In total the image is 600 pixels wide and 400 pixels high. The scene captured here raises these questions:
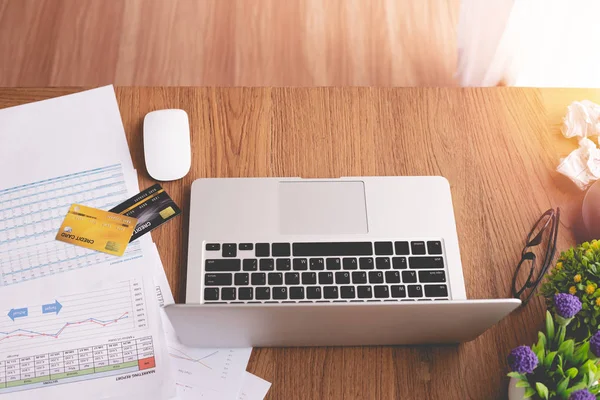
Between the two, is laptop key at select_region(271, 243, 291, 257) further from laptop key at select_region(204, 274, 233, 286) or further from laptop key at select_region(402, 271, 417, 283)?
laptop key at select_region(402, 271, 417, 283)

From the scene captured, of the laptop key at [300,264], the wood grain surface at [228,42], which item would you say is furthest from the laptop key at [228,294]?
the wood grain surface at [228,42]

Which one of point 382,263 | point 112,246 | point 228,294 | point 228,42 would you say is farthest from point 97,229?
point 228,42

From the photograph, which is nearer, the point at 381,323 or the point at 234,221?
the point at 381,323

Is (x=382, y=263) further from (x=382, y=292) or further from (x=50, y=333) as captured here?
(x=50, y=333)

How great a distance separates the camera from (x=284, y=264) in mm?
795

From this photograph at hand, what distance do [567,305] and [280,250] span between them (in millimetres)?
398

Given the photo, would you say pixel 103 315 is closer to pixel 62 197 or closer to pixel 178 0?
pixel 62 197

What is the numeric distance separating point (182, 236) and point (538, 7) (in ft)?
2.86

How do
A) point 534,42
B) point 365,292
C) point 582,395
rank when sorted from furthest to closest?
point 534,42
point 365,292
point 582,395

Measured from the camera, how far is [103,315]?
796 millimetres

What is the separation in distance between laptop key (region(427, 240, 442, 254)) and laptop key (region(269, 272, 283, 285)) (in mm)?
235

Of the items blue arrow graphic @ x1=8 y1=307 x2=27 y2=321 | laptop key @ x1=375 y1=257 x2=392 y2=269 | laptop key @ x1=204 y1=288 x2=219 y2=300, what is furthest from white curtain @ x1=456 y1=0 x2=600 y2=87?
blue arrow graphic @ x1=8 y1=307 x2=27 y2=321

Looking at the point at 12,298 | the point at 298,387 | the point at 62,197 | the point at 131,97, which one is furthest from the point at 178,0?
the point at 298,387

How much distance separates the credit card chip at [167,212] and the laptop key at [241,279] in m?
0.16
